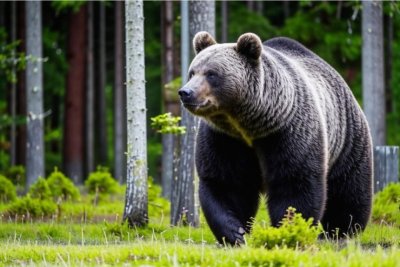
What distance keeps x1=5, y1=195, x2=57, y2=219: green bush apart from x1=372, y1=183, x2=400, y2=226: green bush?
16.0 ft

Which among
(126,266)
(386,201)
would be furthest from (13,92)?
(126,266)

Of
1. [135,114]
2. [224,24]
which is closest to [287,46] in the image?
[135,114]

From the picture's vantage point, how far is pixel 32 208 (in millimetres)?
12602

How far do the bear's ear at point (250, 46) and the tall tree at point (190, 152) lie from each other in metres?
3.57

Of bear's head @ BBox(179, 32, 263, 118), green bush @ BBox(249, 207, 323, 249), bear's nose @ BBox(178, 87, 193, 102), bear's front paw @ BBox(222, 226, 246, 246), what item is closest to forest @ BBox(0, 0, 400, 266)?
green bush @ BBox(249, 207, 323, 249)

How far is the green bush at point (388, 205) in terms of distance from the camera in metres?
11.4

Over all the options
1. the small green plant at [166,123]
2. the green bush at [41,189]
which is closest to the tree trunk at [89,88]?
the green bush at [41,189]

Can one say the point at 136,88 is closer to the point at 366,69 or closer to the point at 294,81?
the point at 294,81

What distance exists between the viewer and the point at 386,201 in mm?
12266

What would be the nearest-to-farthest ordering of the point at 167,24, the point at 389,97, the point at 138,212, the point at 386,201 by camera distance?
the point at 138,212 → the point at 386,201 → the point at 167,24 → the point at 389,97

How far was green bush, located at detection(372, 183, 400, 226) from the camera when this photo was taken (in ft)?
37.4

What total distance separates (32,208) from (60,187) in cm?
254

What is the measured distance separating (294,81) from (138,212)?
9.95 feet

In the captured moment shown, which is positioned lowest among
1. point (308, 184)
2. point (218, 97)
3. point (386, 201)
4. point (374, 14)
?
point (386, 201)
